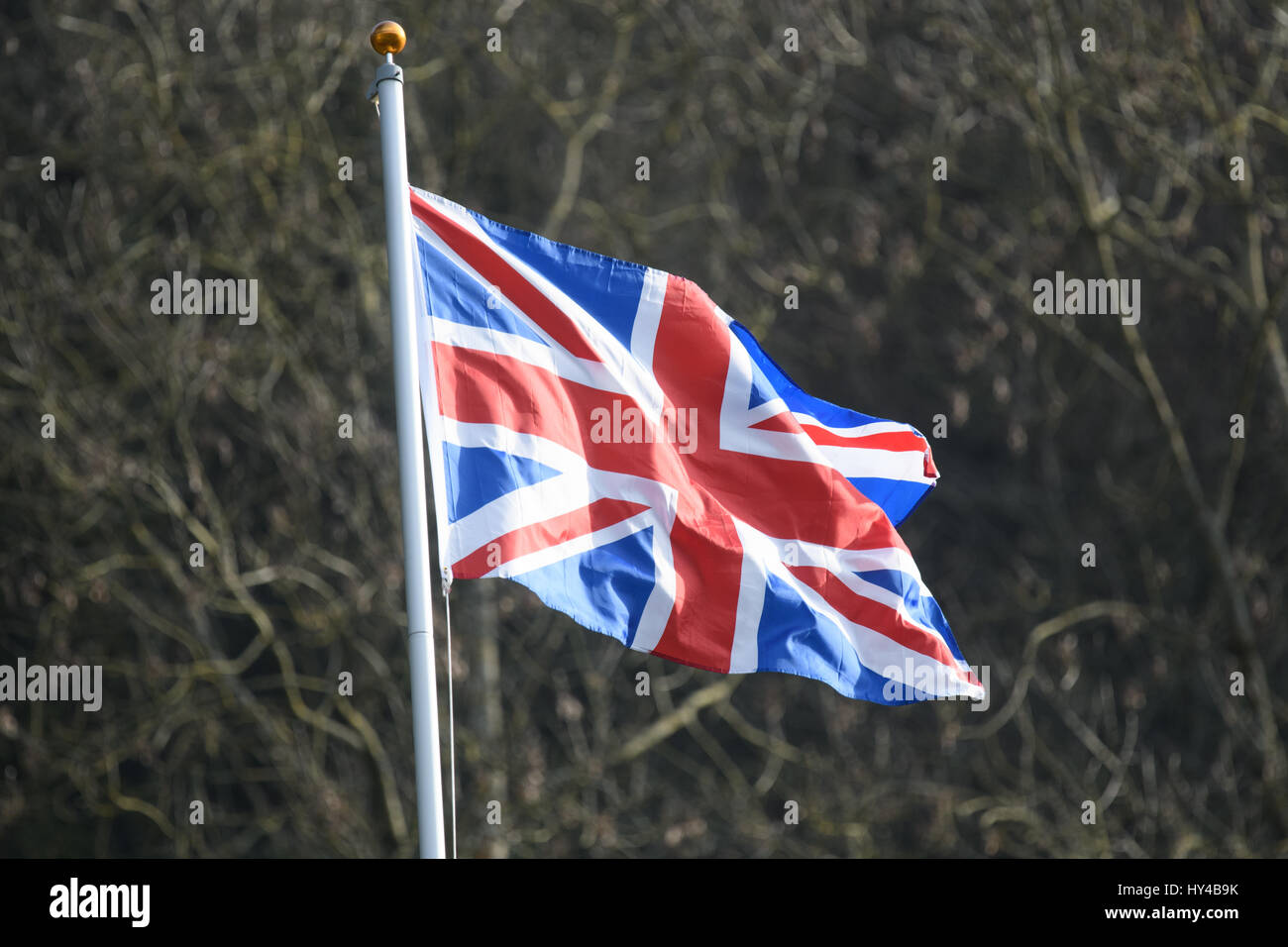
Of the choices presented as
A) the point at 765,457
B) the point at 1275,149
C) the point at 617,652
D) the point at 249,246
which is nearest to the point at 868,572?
the point at 765,457

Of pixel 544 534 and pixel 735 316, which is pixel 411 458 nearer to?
pixel 544 534

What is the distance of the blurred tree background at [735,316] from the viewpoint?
1410cm

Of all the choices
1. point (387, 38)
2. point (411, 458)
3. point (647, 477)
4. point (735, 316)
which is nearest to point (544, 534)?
point (647, 477)

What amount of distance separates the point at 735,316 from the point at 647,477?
8344mm

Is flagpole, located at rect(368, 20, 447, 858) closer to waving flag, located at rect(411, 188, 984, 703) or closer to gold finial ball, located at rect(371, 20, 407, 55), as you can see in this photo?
gold finial ball, located at rect(371, 20, 407, 55)

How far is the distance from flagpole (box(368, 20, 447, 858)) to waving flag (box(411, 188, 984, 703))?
21 cm

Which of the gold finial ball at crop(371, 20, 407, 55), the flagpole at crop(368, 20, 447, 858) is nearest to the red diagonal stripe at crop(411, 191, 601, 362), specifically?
the flagpole at crop(368, 20, 447, 858)

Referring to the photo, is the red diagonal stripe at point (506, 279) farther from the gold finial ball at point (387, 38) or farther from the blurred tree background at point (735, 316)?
the blurred tree background at point (735, 316)

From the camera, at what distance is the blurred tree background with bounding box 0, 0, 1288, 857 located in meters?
14.1

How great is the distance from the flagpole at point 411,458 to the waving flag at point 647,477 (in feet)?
0.67

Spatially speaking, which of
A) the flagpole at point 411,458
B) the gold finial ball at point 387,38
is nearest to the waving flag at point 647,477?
the flagpole at point 411,458

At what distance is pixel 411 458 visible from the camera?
21.9 feet

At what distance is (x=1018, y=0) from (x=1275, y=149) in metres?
2.64

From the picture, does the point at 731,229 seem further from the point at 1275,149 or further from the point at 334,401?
the point at 1275,149
